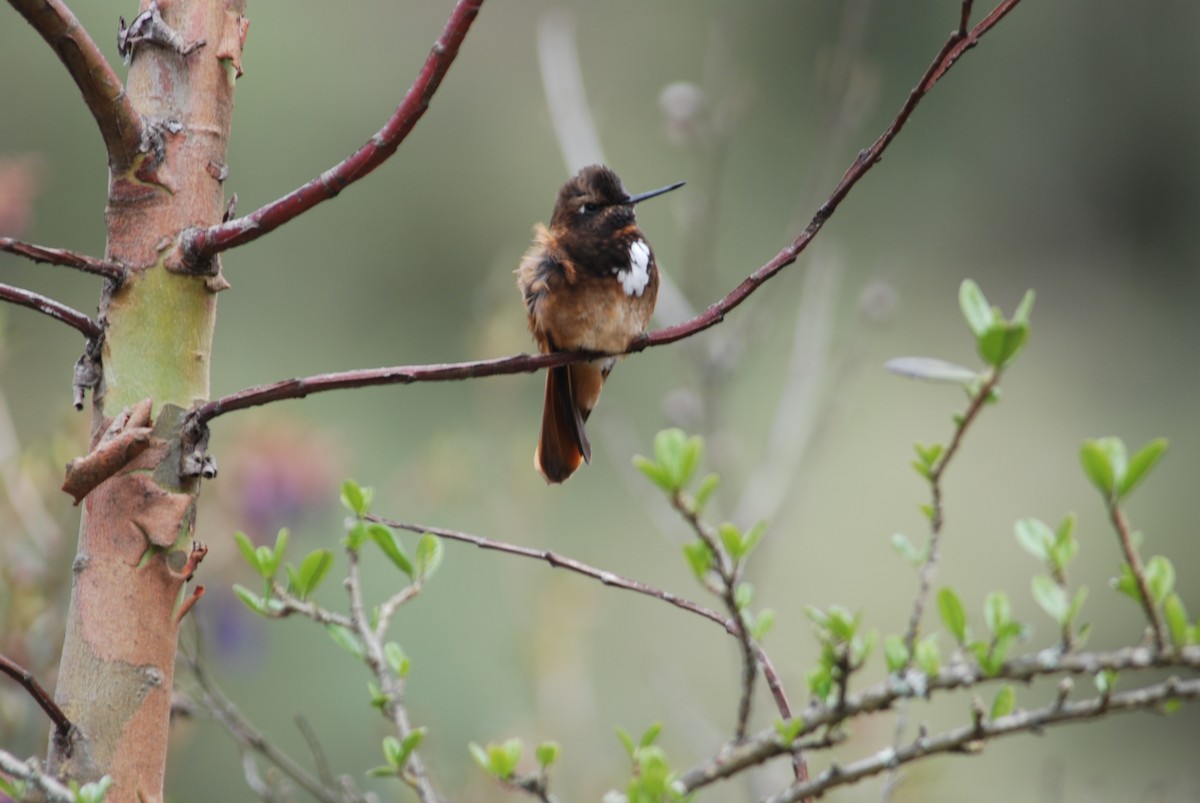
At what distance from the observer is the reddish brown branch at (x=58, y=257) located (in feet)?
3.46

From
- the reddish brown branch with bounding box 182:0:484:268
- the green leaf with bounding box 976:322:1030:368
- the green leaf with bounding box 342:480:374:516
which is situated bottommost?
the green leaf with bounding box 976:322:1030:368

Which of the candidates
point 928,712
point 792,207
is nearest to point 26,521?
point 928,712

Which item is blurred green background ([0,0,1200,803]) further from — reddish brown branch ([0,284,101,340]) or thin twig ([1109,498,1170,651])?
thin twig ([1109,498,1170,651])

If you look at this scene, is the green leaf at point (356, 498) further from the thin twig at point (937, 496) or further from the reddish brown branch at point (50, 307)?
the thin twig at point (937, 496)

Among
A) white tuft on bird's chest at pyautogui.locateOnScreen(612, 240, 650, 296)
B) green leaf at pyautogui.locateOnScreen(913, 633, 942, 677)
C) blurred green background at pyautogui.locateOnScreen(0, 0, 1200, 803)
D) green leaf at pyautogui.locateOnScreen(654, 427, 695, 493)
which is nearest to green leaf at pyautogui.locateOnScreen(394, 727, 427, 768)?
green leaf at pyautogui.locateOnScreen(654, 427, 695, 493)

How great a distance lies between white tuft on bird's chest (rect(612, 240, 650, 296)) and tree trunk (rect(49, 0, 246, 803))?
75cm

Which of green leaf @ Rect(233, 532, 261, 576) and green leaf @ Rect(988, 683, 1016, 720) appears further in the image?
green leaf @ Rect(233, 532, 261, 576)

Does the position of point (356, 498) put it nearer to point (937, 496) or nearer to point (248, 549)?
point (248, 549)

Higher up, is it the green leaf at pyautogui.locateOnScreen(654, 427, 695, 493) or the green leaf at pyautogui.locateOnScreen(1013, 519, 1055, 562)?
the green leaf at pyautogui.locateOnScreen(654, 427, 695, 493)

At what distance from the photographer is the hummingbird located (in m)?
1.84

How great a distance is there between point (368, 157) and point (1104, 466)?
2.08 ft

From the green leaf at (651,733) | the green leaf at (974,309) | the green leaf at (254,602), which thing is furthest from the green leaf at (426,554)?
the green leaf at (974,309)

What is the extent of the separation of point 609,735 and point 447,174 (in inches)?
153

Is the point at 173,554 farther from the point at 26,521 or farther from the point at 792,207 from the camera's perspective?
the point at 792,207
